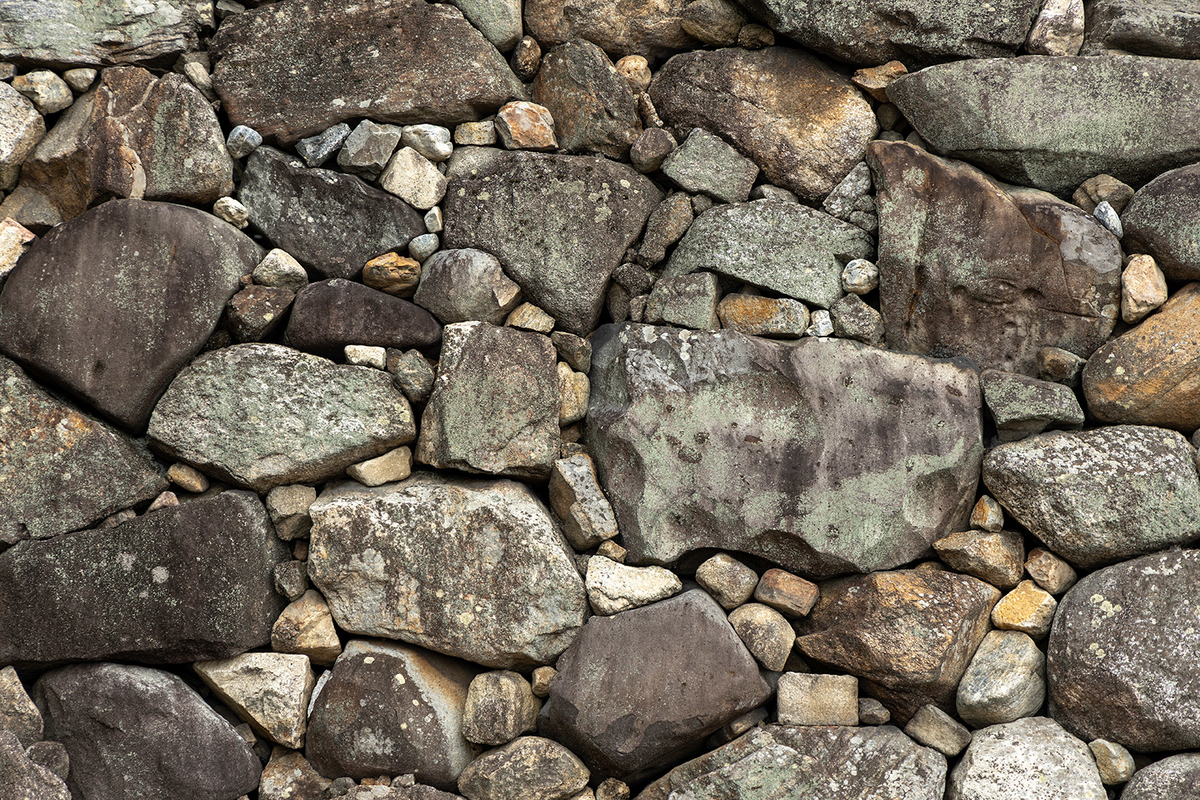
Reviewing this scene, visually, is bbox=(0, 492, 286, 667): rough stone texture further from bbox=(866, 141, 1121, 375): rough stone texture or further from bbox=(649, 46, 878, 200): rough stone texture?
bbox=(866, 141, 1121, 375): rough stone texture

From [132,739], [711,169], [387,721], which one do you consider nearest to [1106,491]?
[711,169]

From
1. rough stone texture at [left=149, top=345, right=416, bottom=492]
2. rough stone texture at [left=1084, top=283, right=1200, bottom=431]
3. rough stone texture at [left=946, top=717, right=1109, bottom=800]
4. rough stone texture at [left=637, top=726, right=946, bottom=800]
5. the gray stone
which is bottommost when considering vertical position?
rough stone texture at [left=637, top=726, right=946, bottom=800]

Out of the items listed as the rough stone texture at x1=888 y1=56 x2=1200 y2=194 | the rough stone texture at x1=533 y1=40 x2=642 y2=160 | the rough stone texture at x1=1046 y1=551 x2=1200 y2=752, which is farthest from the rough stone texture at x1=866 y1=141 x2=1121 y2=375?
the rough stone texture at x1=533 y1=40 x2=642 y2=160

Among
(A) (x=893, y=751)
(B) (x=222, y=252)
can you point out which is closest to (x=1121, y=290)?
(A) (x=893, y=751)

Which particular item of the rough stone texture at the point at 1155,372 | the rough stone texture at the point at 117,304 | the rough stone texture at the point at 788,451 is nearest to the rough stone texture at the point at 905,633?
→ the rough stone texture at the point at 788,451

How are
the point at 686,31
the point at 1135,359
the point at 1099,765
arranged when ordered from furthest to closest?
the point at 686,31 → the point at 1135,359 → the point at 1099,765

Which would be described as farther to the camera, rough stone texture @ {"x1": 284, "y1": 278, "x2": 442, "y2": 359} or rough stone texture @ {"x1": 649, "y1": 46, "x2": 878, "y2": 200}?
rough stone texture @ {"x1": 649, "y1": 46, "x2": 878, "y2": 200}

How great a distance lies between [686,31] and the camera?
10.9ft

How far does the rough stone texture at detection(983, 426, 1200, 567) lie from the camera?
2.68 metres

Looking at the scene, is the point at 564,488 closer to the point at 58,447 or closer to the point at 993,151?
the point at 58,447

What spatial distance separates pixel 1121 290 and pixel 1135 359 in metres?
0.26

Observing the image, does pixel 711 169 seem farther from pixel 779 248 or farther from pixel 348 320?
pixel 348 320

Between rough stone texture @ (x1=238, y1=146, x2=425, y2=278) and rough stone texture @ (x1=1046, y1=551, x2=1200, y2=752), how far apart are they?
2684mm

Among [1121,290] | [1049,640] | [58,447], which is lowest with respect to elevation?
[1049,640]
